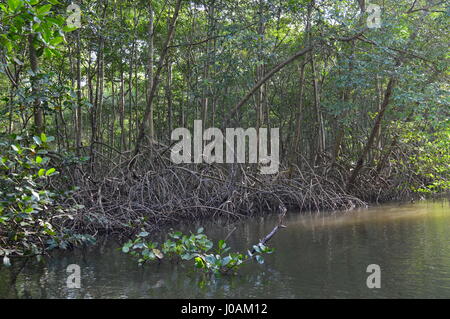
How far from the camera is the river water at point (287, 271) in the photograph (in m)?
2.91

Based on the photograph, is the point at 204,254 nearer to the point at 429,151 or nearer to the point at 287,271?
the point at 287,271

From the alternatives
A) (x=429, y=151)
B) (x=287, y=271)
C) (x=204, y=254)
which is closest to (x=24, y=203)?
(x=204, y=254)

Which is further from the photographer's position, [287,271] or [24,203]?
[287,271]

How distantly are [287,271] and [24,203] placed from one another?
199cm

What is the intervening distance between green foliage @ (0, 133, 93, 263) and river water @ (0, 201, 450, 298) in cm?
19

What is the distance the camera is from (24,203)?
3170 millimetres

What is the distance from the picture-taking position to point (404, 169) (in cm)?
878

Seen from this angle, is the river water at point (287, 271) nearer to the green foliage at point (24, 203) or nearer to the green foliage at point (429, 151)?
the green foliage at point (24, 203)

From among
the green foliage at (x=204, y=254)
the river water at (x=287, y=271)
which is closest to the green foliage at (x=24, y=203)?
the river water at (x=287, y=271)

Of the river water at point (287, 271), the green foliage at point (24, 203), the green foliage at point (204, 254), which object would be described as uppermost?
the green foliage at point (24, 203)

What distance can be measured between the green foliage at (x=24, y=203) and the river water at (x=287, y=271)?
0.19 m

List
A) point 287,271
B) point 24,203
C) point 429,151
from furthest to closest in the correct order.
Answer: point 429,151, point 287,271, point 24,203
